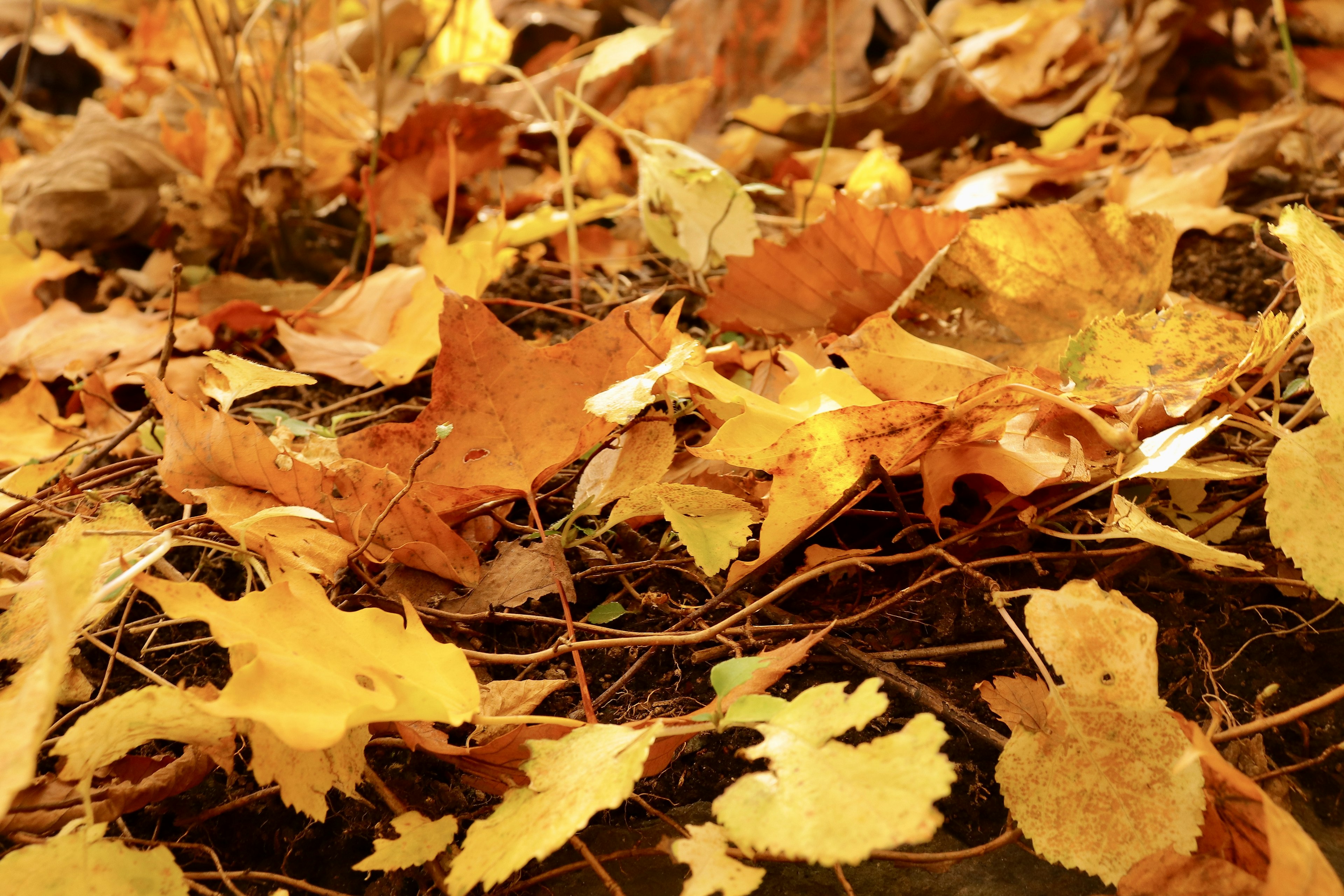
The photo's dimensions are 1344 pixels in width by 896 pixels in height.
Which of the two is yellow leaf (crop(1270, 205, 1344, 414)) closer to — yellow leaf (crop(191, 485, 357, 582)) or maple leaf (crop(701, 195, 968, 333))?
maple leaf (crop(701, 195, 968, 333))

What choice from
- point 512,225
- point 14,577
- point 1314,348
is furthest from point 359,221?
point 1314,348

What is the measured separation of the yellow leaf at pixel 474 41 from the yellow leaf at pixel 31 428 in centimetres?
113

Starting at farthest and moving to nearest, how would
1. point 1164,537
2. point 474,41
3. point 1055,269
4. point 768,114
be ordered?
point 474,41
point 768,114
point 1055,269
point 1164,537

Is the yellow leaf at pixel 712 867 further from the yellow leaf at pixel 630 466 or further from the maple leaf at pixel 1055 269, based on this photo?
the maple leaf at pixel 1055 269

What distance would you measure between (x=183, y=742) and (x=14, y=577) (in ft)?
0.78

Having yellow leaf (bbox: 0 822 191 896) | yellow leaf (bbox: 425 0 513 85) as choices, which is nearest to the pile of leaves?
yellow leaf (bbox: 0 822 191 896)

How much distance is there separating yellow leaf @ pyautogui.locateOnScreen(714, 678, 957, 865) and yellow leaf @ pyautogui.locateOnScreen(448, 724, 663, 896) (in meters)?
0.05

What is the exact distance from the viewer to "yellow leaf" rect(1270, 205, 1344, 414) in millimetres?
436

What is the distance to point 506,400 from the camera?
24.2 inches

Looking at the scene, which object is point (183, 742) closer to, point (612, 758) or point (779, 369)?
point (612, 758)

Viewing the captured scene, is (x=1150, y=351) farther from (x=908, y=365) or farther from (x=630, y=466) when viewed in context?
(x=630, y=466)

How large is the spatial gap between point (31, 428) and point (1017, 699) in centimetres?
90

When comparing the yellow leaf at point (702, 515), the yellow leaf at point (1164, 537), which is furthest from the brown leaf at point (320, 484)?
the yellow leaf at point (1164, 537)

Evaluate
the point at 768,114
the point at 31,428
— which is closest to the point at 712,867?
the point at 31,428
